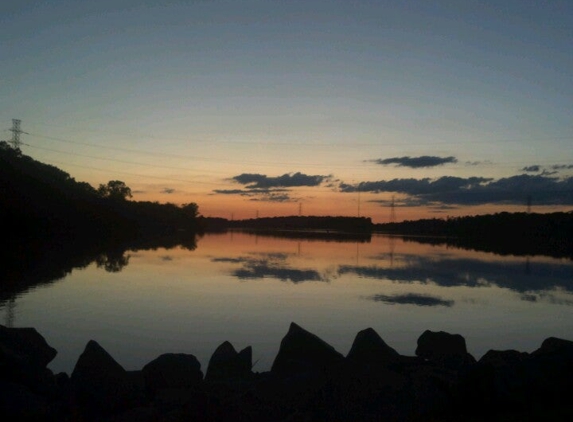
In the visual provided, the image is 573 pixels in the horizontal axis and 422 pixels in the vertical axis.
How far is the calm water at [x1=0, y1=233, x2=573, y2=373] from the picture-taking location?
1814 cm

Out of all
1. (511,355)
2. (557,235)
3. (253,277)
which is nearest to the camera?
(511,355)

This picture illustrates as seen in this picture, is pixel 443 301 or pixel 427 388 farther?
pixel 443 301

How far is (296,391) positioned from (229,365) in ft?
11.4

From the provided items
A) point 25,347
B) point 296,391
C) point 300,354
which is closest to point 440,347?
point 300,354

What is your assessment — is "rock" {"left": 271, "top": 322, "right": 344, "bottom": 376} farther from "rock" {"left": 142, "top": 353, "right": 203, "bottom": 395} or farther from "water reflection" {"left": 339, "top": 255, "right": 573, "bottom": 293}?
"water reflection" {"left": 339, "top": 255, "right": 573, "bottom": 293}

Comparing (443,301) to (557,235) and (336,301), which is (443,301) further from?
(557,235)

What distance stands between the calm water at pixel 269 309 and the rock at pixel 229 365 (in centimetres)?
208

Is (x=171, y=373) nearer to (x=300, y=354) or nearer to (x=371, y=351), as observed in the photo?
(x=300, y=354)

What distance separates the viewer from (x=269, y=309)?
23.9 meters

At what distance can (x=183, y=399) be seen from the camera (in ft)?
34.7

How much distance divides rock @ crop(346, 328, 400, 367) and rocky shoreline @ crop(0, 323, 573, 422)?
0.55 metres

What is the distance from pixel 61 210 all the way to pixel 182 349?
292 feet

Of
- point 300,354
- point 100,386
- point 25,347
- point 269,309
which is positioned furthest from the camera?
point 269,309

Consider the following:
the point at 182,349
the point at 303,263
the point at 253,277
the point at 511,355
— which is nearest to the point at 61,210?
the point at 303,263
